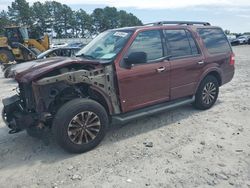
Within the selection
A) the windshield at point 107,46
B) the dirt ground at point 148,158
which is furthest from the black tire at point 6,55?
the windshield at point 107,46

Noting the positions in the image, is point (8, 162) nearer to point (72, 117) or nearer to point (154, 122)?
point (72, 117)

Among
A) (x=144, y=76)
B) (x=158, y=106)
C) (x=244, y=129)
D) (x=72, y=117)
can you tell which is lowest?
(x=244, y=129)

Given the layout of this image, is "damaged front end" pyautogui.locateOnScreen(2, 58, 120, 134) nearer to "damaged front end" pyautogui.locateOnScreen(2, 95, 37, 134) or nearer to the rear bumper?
"damaged front end" pyautogui.locateOnScreen(2, 95, 37, 134)

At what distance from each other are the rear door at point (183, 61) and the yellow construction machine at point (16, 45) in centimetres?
1276

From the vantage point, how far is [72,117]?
4.26 metres

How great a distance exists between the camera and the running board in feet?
16.2

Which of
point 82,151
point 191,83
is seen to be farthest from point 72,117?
point 191,83

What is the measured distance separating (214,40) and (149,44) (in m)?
2.10

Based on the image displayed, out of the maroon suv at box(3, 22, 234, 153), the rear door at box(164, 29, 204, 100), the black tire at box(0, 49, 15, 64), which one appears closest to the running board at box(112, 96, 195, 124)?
the maroon suv at box(3, 22, 234, 153)

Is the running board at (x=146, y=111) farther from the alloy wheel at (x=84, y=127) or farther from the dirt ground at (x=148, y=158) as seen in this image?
the alloy wheel at (x=84, y=127)

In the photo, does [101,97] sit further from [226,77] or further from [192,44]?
[226,77]

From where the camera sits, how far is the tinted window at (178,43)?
5.55 m

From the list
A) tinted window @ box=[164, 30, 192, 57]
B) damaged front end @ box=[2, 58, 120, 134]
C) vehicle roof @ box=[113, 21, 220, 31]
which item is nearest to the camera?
damaged front end @ box=[2, 58, 120, 134]

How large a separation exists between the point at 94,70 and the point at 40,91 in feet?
2.96
